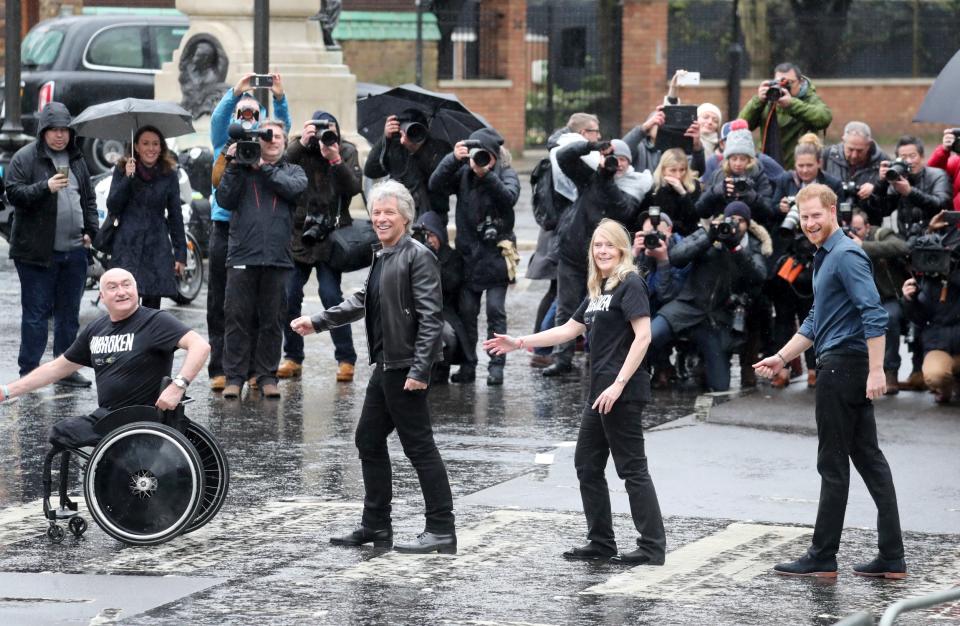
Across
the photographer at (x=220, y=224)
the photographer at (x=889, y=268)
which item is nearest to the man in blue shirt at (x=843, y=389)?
the photographer at (x=889, y=268)

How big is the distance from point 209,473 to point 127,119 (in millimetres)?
4988

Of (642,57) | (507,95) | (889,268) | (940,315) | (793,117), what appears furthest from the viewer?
(642,57)

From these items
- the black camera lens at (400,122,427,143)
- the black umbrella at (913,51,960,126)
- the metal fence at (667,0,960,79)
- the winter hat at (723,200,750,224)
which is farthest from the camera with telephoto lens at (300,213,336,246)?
the metal fence at (667,0,960,79)

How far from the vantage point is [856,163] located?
13430mm

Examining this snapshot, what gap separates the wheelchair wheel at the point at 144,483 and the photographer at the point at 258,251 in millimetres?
3811

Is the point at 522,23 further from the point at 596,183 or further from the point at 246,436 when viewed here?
the point at 246,436

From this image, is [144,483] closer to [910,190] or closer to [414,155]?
[414,155]

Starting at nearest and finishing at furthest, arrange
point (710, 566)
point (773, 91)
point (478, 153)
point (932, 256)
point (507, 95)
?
point (710, 566), point (932, 256), point (478, 153), point (773, 91), point (507, 95)

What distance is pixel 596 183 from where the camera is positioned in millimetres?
13164

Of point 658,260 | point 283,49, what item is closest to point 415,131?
point 658,260

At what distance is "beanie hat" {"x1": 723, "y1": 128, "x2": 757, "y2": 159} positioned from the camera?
13.1m

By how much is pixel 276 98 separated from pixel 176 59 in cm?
928

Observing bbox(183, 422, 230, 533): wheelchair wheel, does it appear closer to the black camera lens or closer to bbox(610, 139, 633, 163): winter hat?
the black camera lens

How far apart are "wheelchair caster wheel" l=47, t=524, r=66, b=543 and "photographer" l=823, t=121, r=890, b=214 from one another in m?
6.66
